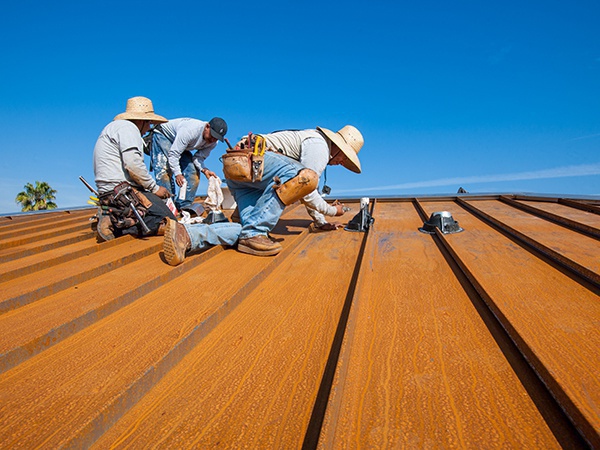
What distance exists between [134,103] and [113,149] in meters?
1.48

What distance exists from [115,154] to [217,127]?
1.35 m

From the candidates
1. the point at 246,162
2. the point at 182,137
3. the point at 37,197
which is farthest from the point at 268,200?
the point at 37,197

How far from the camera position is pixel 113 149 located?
3314 mm

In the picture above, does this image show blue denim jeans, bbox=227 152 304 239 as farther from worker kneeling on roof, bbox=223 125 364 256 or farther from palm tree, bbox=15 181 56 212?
palm tree, bbox=15 181 56 212

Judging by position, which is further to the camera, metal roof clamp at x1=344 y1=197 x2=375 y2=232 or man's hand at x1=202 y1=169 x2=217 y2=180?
man's hand at x1=202 y1=169 x2=217 y2=180

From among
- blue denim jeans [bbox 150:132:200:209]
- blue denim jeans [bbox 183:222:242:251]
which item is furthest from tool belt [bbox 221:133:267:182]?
blue denim jeans [bbox 150:132:200:209]

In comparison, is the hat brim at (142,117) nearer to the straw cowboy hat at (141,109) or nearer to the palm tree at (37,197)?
the straw cowboy hat at (141,109)

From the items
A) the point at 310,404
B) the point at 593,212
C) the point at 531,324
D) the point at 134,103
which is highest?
the point at 134,103

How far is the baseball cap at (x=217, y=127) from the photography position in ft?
14.0

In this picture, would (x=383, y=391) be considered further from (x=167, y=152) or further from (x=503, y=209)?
(x=167, y=152)

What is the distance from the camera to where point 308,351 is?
137cm

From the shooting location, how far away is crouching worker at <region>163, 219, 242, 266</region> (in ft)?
7.75

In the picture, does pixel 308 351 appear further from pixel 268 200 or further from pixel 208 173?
pixel 208 173

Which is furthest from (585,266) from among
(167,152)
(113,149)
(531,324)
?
(167,152)
